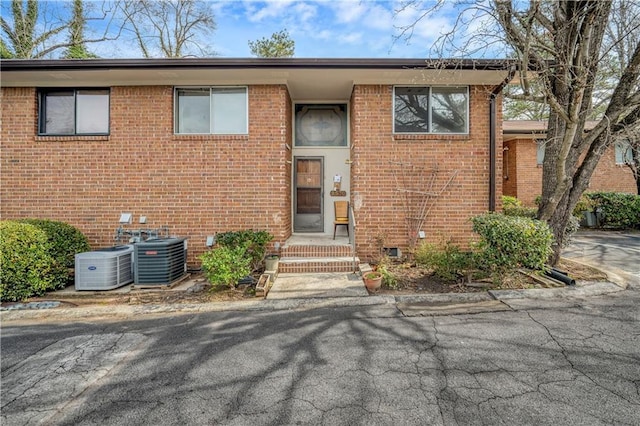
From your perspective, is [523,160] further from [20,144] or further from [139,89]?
[20,144]

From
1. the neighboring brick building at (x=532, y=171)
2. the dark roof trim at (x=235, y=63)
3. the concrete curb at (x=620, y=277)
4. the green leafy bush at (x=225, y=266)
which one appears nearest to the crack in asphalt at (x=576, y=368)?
the concrete curb at (x=620, y=277)

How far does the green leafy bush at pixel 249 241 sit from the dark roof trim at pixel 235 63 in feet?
10.6

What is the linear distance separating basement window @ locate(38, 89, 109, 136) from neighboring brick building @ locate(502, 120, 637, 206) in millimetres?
13795

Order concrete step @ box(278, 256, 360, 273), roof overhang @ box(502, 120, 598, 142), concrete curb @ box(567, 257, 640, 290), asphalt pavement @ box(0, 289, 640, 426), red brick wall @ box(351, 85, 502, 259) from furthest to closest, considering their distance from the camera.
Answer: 1. roof overhang @ box(502, 120, 598, 142)
2. red brick wall @ box(351, 85, 502, 259)
3. concrete step @ box(278, 256, 360, 273)
4. concrete curb @ box(567, 257, 640, 290)
5. asphalt pavement @ box(0, 289, 640, 426)

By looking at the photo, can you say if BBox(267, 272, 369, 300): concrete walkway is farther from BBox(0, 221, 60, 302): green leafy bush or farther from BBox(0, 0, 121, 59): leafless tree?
BBox(0, 0, 121, 59): leafless tree

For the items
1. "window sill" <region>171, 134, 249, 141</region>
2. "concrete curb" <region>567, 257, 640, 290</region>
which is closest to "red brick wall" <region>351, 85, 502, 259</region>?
"concrete curb" <region>567, 257, 640, 290</region>

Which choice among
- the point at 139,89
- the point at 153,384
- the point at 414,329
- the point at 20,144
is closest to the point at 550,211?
the point at 414,329

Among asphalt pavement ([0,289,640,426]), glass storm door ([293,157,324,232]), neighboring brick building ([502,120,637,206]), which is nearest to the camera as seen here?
asphalt pavement ([0,289,640,426])

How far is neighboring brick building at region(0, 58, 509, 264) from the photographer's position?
6.54 meters

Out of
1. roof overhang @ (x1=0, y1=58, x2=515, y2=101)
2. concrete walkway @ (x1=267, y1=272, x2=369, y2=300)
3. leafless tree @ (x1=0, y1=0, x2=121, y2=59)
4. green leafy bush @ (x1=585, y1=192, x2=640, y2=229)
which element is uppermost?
leafless tree @ (x1=0, y1=0, x2=121, y2=59)

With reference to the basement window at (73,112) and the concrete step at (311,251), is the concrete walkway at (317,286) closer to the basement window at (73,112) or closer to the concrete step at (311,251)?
the concrete step at (311,251)

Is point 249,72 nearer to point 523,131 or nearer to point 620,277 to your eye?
point 620,277

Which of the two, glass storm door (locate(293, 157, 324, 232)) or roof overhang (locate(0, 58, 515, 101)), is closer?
roof overhang (locate(0, 58, 515, 101))

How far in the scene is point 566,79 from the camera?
454 cm
